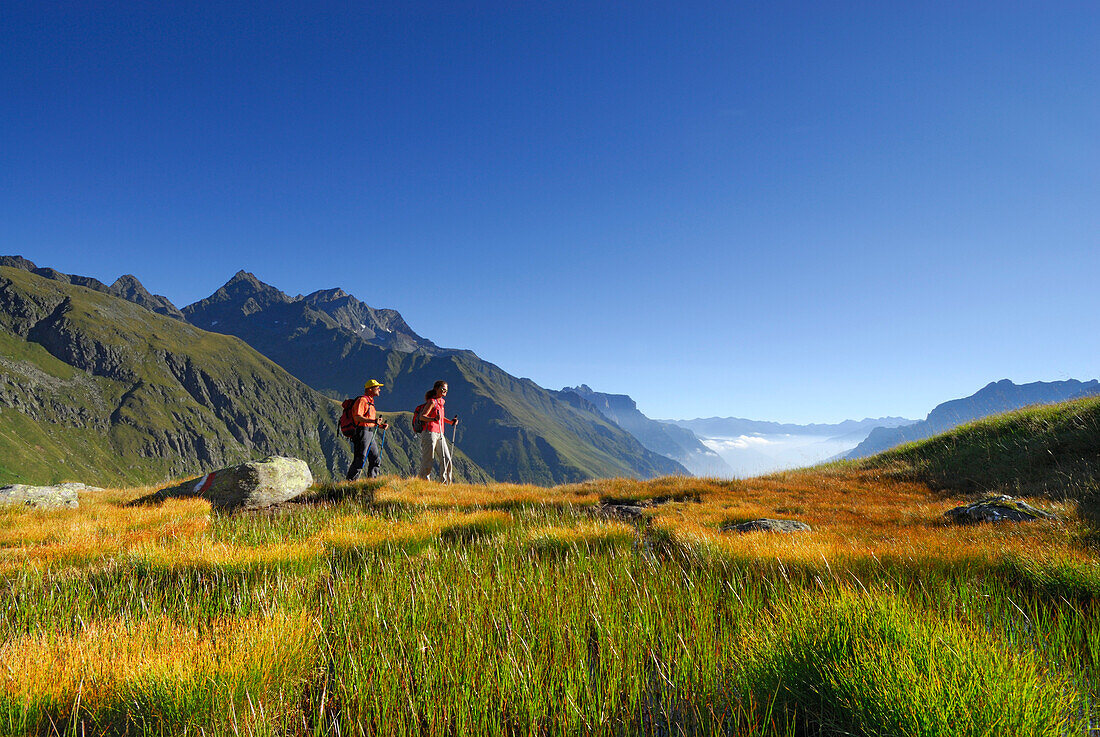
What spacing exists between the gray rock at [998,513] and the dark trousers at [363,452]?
15050 mm

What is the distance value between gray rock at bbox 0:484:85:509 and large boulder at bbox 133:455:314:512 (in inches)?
65.3

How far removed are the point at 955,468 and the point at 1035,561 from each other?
12267 mm

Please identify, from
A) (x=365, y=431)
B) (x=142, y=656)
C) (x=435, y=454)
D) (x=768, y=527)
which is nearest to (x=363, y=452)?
(x=365, y=431)

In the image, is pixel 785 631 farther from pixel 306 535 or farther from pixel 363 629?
pixel 306 535

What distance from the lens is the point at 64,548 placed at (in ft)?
20.4

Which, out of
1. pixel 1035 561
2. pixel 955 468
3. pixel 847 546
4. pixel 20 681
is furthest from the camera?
pixel 955 468

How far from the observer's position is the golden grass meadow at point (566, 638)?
2160mm

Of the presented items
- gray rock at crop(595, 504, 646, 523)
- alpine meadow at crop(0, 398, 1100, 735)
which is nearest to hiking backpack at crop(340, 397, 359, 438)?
alpine meadow at crop(0, 398, 1100, 735)

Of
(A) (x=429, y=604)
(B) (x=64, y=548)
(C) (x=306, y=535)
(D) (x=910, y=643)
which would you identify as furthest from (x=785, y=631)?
(B) (x=64, y=548)

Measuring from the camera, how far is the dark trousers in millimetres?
15609

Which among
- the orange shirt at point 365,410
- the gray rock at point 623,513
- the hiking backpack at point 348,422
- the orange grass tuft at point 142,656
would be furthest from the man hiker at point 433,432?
the orange grass tuft at point 142,656

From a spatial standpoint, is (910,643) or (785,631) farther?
(785,631)

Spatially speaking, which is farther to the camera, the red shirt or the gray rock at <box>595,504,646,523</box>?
the red shirt

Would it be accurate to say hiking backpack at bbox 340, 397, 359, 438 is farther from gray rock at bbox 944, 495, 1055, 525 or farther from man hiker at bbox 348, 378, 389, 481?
gray rock at bbox 944, 495, 1055, 525
